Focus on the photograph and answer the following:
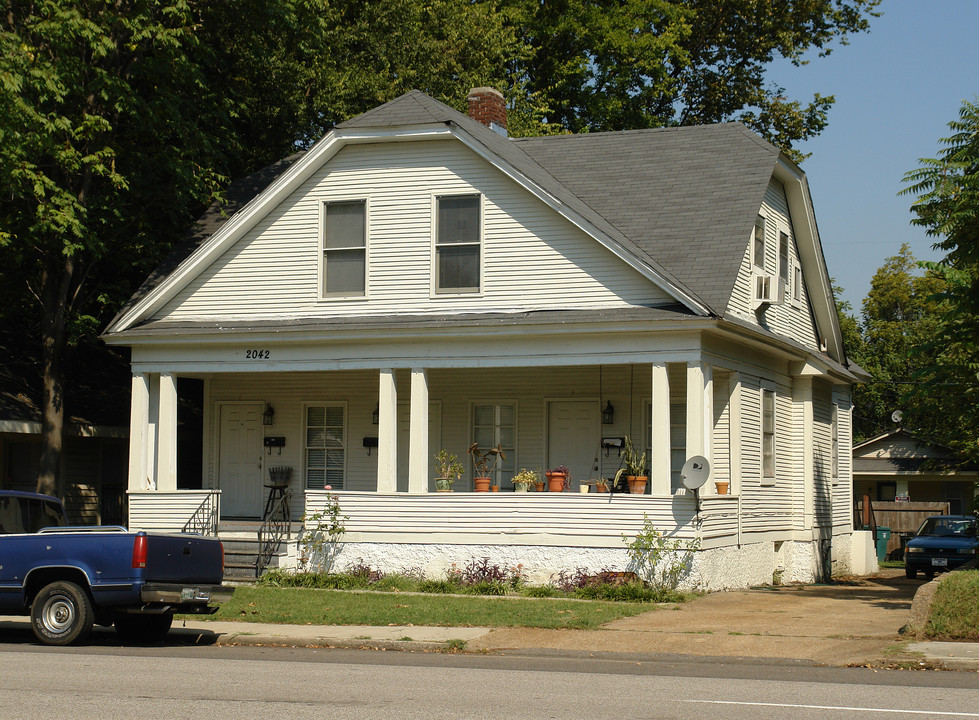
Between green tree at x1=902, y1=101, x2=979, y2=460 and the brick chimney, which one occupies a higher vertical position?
the brick chimney

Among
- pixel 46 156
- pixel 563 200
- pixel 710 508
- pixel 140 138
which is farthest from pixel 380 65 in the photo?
pixel 710 508

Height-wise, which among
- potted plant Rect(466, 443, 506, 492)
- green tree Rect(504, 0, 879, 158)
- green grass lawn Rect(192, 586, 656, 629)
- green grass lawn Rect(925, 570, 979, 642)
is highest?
green tree Rect(504, 0, 879, 158)

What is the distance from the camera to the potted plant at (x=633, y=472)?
18.6 metres

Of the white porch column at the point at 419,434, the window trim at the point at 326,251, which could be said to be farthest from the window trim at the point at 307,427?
the white porch column at the point at 419,434

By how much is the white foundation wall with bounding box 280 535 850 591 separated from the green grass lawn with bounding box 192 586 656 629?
891 millimetres

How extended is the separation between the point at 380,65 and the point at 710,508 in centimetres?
1658

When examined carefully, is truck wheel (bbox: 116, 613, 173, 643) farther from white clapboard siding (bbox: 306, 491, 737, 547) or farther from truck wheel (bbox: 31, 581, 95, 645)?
white clapboard siding (bbox: 306, 491, 737, 547)

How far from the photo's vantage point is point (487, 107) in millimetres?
24828

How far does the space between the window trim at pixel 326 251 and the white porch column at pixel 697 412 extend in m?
5.78

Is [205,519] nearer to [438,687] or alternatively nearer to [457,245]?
[457,245]

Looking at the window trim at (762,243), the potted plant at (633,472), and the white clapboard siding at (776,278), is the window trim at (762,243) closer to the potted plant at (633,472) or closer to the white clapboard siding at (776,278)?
the white clapboard siding at (776,278)

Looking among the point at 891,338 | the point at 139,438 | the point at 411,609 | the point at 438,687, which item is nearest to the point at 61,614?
the point at 411,609

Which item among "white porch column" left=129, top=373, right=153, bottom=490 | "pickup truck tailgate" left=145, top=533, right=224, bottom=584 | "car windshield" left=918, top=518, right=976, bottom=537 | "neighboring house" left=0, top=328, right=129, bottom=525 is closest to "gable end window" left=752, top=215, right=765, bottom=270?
"car windshield" left=918, top=518, right=976, bottom=537

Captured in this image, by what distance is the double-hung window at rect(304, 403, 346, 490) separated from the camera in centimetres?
2298
